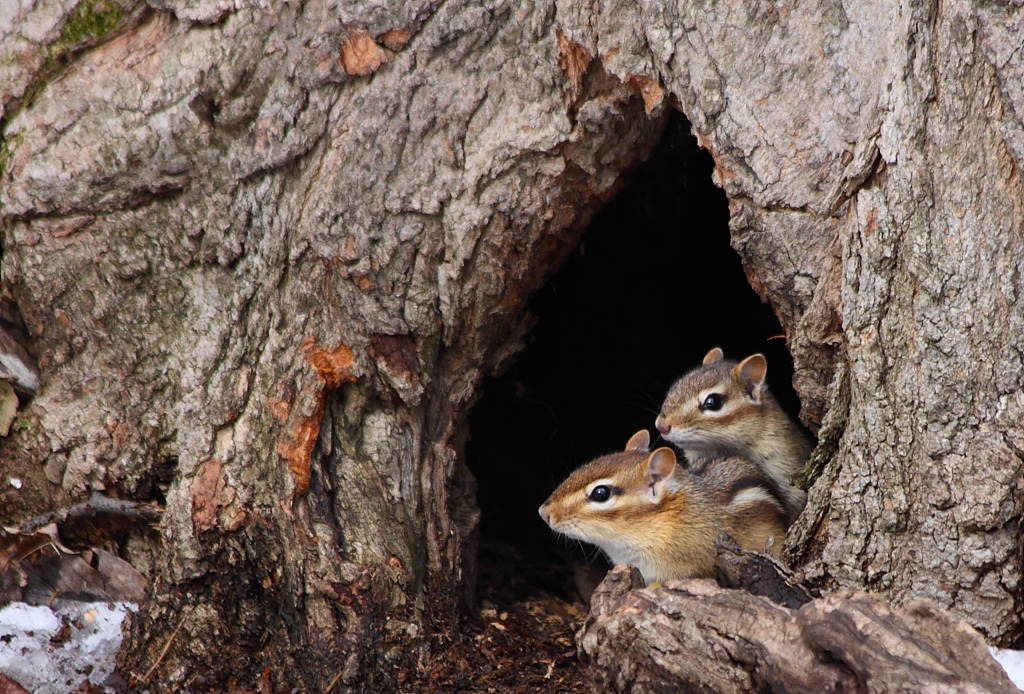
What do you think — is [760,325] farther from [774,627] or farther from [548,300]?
[774,627]

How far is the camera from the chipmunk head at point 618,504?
14.9 ft

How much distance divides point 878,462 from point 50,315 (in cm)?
372

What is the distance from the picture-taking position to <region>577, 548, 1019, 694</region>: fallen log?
2.55 m

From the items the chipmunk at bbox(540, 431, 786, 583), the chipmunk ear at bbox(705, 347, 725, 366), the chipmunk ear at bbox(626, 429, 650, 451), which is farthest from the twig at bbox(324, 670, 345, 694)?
the chipmunk ear at bbox(705, 347, 725, 366)

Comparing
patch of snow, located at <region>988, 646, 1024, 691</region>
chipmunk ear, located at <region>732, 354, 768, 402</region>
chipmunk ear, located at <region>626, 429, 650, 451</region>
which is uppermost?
chipmunk ear, located at <region>732, 354, 768, 402</region>

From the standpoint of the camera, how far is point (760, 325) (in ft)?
22.3

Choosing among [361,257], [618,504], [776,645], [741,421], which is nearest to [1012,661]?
[776,645]

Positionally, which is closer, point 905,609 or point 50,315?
point 905,609

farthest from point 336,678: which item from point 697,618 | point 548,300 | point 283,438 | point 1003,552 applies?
point 548,300

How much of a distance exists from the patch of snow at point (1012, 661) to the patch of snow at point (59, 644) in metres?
3.60

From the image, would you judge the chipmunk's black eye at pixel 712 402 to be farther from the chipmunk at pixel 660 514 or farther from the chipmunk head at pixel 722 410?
the chipmunk at pixel 660 514

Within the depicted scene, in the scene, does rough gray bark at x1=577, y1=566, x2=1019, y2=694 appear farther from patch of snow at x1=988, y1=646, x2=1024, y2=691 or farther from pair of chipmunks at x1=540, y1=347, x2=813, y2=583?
pair of chipmunks at x1=540, y1=347, x2=813, y2=583

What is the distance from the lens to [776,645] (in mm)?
2734

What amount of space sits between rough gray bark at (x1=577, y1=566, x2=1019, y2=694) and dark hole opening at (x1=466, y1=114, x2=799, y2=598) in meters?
2.90
